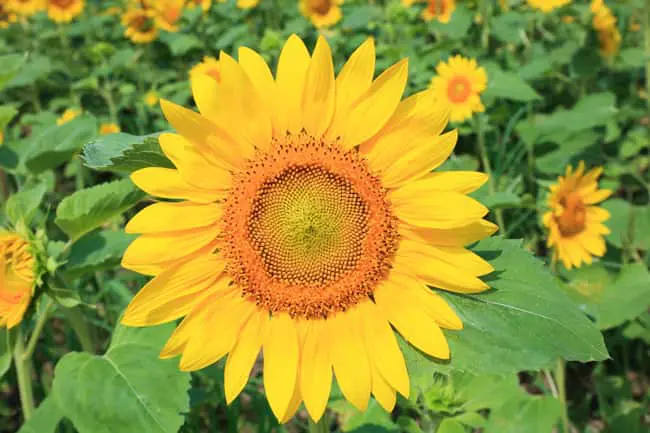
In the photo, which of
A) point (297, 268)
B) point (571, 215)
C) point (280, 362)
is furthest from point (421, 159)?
point (571, 215)

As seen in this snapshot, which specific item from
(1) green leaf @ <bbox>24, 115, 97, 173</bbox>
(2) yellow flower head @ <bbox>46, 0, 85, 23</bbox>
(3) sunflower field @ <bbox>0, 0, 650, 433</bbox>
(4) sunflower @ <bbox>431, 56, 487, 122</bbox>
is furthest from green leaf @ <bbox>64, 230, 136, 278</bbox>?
(2) yellow flower head @ <bbox>46, 0, 85, 23</bbox>

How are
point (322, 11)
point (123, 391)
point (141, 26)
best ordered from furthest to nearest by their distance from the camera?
point (141, 26) → point (322, 11) → point (123, 391)

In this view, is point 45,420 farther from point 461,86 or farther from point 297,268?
point 461,86

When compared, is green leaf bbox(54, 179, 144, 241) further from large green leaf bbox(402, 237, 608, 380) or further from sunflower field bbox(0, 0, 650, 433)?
large green leaf bbox(402, 237, 608, 380)

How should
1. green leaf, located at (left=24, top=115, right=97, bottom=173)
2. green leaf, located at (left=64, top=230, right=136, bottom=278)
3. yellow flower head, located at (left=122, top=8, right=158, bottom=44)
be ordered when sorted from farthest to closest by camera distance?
yellow flower head, located at (left=122, top=8, right=158, bottom=44), green leaf, located at (left=24, top=115, right=97, bottom=173), green leaf, located at (left=64, top=230, right=136, bottom=278)

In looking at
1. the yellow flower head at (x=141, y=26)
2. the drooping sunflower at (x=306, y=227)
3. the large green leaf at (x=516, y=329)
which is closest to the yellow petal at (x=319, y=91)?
the drooping sunflower at (x=306, y=227)
